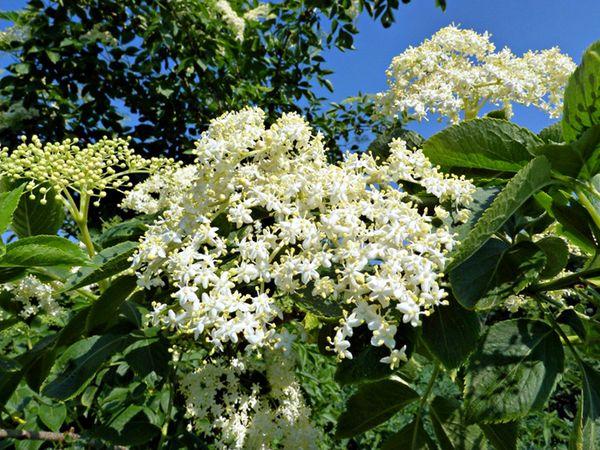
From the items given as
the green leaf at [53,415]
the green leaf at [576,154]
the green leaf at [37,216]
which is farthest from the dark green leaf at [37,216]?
the green leaf at [576,154]

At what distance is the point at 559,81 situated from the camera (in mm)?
1778

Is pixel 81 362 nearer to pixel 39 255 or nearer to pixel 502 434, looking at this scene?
pixel 39 255

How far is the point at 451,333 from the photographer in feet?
2.73

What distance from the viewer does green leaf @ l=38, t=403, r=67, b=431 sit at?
1710 millimetres

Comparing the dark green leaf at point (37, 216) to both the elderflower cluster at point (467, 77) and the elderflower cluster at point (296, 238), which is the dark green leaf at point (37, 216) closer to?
the elderflower cluster at point (296, 238)

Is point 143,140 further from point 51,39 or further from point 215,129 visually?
point 215,129

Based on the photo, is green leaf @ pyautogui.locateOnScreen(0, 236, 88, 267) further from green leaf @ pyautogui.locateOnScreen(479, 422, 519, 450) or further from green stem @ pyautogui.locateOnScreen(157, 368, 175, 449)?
green leaf @ pyautogui.locateOnScreen(479, 422, 519, 450)

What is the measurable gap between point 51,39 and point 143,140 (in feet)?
3.52

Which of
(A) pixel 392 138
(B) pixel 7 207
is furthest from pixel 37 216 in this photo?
(A) pixel 392 138

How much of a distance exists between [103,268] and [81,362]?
290 millimetres

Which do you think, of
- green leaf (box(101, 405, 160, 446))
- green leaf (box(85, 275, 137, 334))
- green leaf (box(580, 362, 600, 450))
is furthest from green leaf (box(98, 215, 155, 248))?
green leaf (box(580, 362, 600, 450))

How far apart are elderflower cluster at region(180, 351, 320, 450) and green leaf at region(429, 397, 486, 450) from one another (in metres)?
0.35

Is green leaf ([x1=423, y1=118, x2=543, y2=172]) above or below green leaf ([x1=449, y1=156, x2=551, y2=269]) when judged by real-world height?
above

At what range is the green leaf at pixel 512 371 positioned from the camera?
2.73 feet
